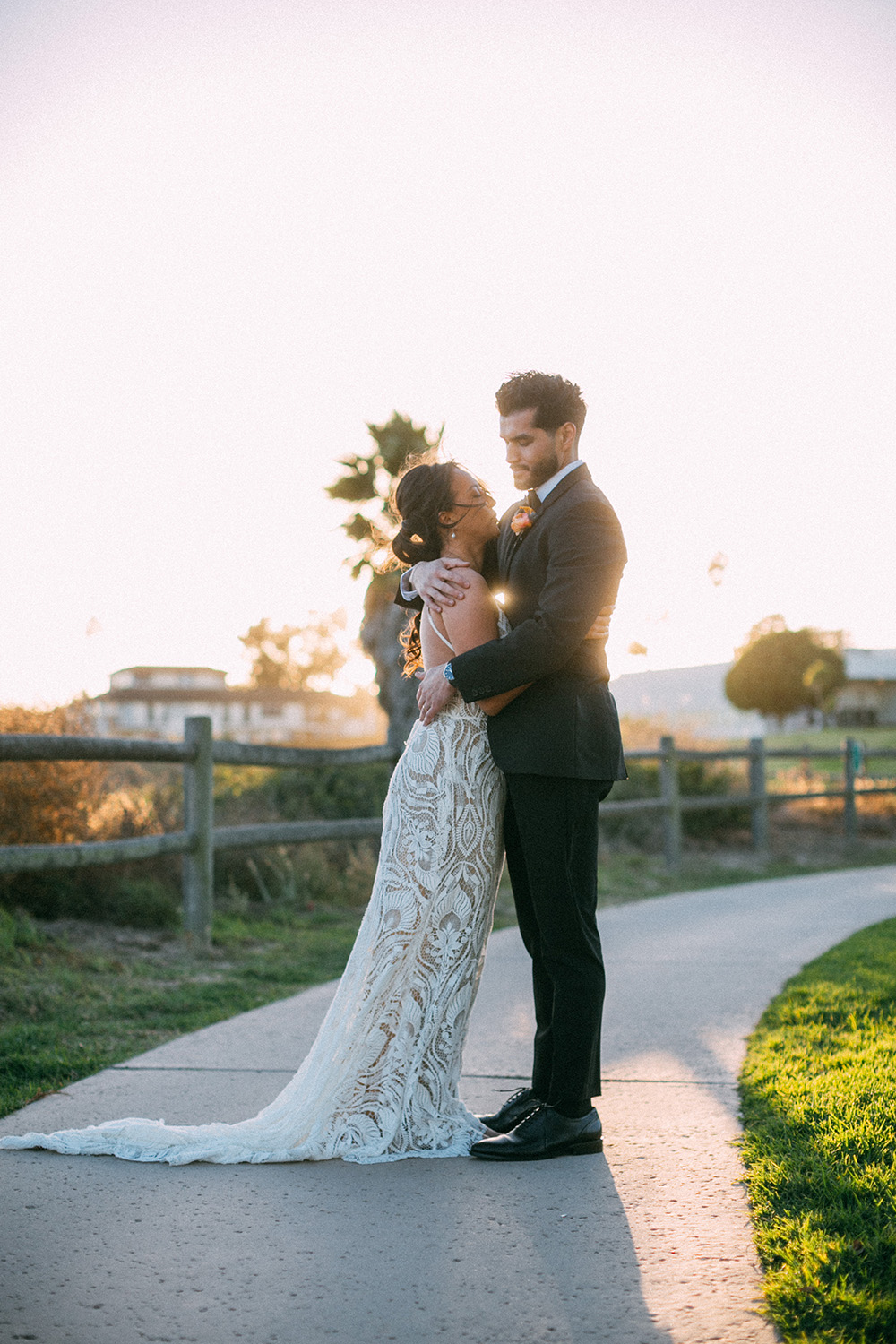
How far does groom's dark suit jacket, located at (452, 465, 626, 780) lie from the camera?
2.81 meters

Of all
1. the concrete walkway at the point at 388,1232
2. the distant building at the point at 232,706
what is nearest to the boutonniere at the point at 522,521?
the concrete walkway at the point at 388,1232

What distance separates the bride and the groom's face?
0.13 m

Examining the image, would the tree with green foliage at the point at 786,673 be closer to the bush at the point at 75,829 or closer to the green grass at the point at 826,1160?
the bush at the point at 75,829

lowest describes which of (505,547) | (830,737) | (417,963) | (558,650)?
(830,737)

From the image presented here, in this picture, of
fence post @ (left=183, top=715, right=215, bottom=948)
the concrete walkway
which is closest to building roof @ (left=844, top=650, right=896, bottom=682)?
fence post @ (left=183, top=715, right=215, bottom=948)

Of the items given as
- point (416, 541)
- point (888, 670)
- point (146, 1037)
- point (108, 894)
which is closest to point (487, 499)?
point (416, 541)

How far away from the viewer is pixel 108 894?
7.00m

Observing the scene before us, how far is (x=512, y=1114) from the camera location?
3.03m

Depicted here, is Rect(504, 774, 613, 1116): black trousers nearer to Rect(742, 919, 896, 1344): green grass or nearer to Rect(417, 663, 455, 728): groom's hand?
Rect(417, 663, 455, 728): groom's hand

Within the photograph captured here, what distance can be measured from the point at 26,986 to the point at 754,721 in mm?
63714

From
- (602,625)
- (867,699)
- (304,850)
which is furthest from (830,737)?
(602,625)

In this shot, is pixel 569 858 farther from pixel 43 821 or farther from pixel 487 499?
pixel 43 821

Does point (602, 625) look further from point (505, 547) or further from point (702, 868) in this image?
point (702, 868)

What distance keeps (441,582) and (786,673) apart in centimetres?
5533
